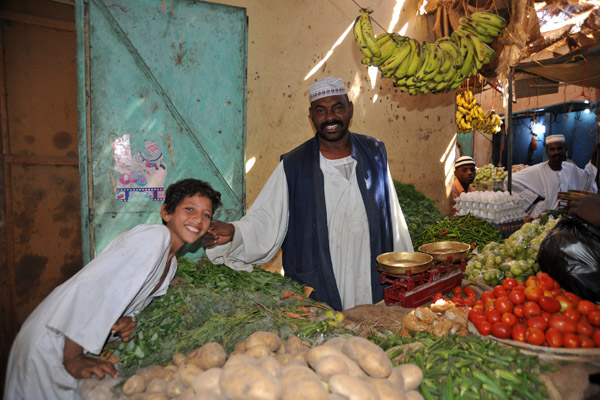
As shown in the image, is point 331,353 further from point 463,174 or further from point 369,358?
point 463,174

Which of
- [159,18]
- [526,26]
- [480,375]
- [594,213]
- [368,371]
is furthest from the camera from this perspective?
[526,26]

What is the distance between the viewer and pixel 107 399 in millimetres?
1633

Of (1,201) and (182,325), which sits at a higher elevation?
(1,201)

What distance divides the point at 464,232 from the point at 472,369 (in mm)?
3318

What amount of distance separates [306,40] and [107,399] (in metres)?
5.10

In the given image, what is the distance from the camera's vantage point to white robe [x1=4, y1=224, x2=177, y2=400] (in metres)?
1.79

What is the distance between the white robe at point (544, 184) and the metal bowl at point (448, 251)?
4144 millimetres

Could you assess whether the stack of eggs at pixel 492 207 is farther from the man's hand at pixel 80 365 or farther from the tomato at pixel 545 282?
the man's hand at pixel 80 365

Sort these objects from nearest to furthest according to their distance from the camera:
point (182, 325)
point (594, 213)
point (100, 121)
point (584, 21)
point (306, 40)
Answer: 1. point (182, 325)
2. point (594, 213)
3. point (100, 121)
4. point (306, 40)
5. point (584, 21)

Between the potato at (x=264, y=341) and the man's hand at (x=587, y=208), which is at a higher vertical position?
the man's hand at (x=587, y=208)

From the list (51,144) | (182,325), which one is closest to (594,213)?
(182,325)

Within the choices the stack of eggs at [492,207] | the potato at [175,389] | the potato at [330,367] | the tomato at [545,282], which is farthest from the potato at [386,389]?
the stack of eggs at [492,207]

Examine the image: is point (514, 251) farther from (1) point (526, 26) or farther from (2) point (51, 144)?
(2) point (51, 144)

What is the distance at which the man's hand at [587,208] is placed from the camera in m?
2.58
